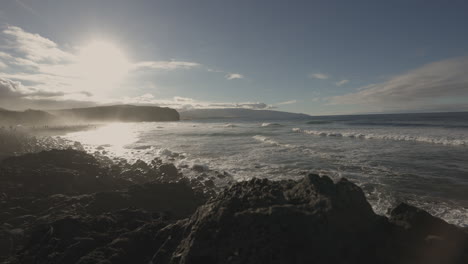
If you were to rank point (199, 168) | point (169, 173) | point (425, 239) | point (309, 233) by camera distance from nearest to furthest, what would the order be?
point (309, 233) < point (425, 239) < point (169, 173) < point (199, 168)

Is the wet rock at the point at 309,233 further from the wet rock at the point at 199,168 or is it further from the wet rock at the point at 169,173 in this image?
the wet rock at the point at 199,168

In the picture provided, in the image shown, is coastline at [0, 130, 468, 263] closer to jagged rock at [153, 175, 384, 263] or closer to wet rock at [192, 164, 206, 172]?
jagged rock at [153, 175, 384, 263]

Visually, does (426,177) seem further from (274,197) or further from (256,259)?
(256,259)

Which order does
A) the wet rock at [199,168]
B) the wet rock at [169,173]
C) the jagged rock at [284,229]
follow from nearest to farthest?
the jagged rock at [284,229] < the wet rock at [169,173] < the wet rock at [199,168]

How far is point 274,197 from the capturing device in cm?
430

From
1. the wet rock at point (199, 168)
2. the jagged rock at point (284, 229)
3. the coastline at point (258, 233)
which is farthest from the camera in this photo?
the wet rock at point (199, 168)

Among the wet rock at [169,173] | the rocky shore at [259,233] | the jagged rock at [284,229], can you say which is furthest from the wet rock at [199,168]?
the jagged rock at [284,229]

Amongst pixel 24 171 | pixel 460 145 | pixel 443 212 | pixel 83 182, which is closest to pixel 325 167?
pixel 443 212

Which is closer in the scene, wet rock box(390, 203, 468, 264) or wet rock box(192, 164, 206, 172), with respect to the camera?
wet rock box(390, 203, 468, 264)

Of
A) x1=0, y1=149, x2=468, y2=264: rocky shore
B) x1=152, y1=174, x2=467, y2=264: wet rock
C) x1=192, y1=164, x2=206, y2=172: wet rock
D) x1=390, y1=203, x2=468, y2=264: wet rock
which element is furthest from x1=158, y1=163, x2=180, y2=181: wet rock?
x1=390, y1=203, x2=468, y2=264: wet rock

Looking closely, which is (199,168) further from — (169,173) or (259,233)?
(259,233)

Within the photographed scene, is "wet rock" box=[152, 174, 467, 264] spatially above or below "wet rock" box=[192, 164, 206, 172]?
above

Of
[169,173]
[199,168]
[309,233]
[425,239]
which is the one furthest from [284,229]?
[199,168]

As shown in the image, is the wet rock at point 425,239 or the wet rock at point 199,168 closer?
the wet rock at point 425,239
